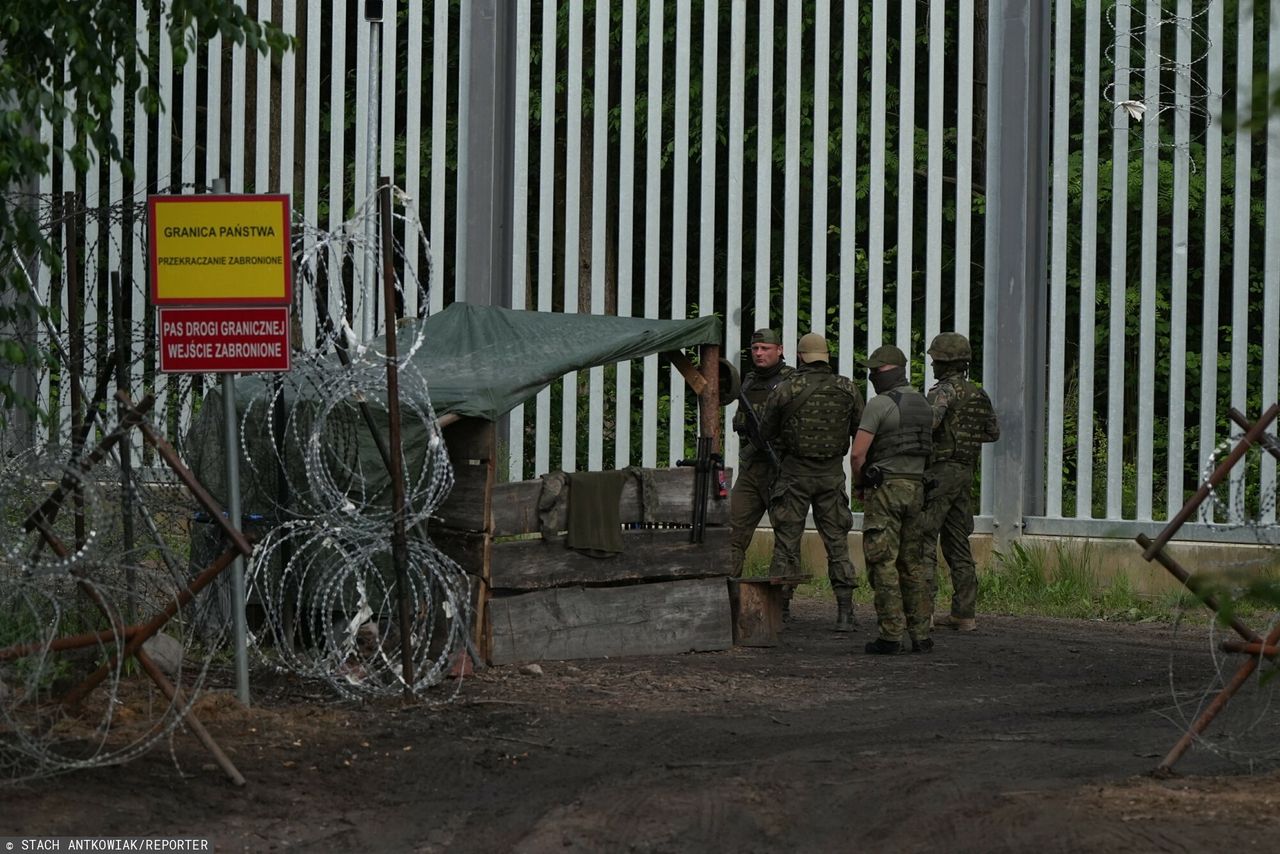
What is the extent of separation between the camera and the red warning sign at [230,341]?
7660 mm

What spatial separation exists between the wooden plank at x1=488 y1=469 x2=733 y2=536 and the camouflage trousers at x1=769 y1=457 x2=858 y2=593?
118 centimetres

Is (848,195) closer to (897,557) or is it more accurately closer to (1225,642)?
(897,557)

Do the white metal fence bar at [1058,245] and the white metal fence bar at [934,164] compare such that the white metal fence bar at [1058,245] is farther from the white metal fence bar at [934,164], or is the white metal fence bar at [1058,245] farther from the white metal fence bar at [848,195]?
the white metal fence bar at [848,195]

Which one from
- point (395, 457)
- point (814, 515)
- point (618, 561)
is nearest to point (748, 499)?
point (814, 515)

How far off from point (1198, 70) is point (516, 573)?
7659 mm

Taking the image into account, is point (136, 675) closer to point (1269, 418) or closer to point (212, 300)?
point (212, 300)

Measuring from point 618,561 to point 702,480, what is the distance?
76 cm

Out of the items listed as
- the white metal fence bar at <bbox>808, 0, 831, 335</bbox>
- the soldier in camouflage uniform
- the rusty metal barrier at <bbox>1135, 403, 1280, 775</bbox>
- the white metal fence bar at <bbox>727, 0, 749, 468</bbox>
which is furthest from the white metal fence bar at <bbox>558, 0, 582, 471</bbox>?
the rusty metal barrier at <bbox>1135, 403, 1280, 775</bbox>

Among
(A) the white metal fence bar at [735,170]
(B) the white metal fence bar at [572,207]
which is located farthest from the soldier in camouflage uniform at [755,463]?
(B) the white metal fence bar at [572,207]

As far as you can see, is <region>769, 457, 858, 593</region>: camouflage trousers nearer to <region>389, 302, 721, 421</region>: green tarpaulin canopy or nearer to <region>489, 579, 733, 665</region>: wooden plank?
<region>489, 579, 733, 665</region>: wooden plank

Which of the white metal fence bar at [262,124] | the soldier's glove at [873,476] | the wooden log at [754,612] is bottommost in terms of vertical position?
the wooden log at [754,612]

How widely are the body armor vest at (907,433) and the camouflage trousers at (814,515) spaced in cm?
93

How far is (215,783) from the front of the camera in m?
6.35

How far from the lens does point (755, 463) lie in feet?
39.6
